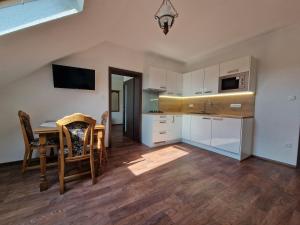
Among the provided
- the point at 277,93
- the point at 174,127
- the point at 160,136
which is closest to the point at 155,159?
the point at 160,136

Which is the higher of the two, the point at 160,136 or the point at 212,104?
the point at 212,104

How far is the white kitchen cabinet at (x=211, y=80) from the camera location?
3.23m

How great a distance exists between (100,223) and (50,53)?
2.43 m

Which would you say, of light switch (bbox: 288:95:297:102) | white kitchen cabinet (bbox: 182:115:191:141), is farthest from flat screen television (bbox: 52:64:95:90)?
light switch (bbox: 288:95:297:102)

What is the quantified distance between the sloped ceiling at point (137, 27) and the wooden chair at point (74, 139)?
106cm

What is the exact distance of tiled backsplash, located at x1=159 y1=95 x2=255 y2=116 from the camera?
3008mm

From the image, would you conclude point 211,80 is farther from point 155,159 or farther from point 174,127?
point 155,159

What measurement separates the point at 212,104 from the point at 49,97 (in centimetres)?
389

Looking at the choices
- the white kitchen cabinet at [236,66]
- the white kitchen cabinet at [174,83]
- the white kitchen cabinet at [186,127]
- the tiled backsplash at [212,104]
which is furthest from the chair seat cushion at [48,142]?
the white kitchen cabinet at [236,66]

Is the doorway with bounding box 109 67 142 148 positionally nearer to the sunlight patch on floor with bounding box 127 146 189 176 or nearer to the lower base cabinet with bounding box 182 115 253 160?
the sunlight patch on floor with bounding box 127 146 189 176

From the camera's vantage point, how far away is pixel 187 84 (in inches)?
159

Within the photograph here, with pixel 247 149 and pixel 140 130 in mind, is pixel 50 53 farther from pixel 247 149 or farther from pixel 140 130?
pixel 247 149

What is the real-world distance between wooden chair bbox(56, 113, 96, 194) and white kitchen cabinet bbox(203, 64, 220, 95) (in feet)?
9.48

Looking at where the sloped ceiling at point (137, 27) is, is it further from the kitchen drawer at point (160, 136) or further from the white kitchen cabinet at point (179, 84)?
the kitchen drawer at point (160, 136)
